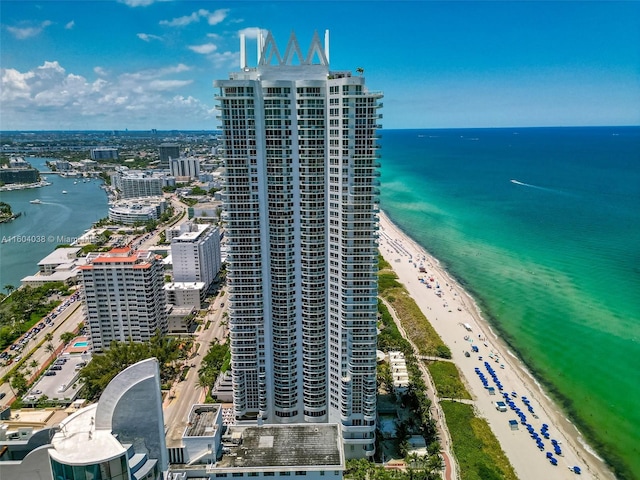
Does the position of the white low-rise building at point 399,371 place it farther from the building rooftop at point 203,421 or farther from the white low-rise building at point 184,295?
the white low-rise building at point 184,295

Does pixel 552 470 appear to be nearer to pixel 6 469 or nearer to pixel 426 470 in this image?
pixel 426 470

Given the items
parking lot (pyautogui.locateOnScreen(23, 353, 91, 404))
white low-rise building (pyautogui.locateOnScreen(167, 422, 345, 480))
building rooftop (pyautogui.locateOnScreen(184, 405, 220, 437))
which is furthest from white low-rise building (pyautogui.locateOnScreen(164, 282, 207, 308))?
white low-rise building (pyautogui.locateOnScreen(167, 422, 345, 480))

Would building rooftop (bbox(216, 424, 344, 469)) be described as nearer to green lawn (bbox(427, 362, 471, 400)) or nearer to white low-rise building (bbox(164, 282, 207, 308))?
green lawn (bbox(427, 362, 471, 400))

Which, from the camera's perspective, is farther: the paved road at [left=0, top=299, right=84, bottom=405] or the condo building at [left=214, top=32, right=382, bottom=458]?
the paved road at [left=0, top=299, right=84, bottom=405]

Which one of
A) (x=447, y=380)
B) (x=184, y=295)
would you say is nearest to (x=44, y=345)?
(x=184, y=295)

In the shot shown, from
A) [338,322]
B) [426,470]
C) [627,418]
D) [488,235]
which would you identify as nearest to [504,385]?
[627,418]
